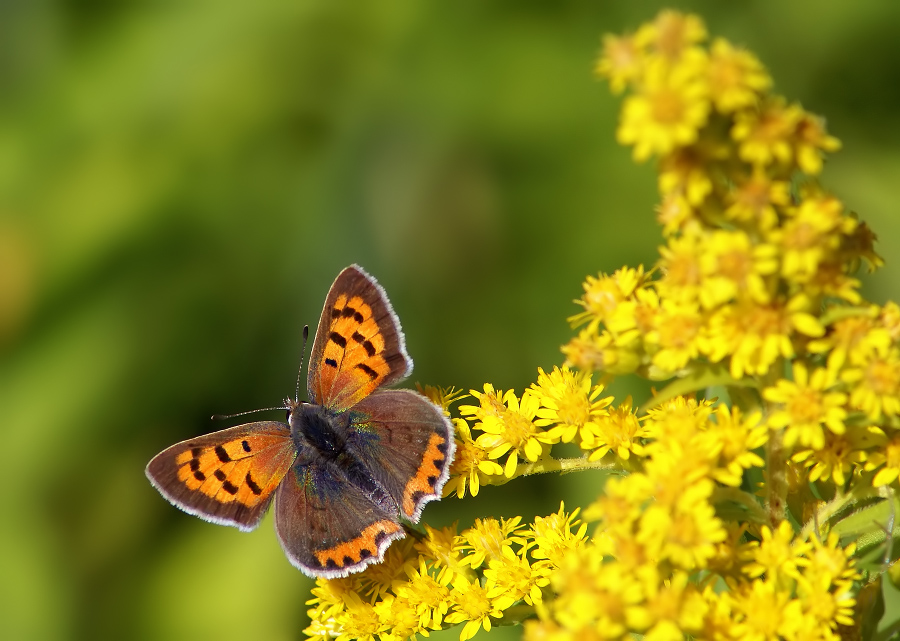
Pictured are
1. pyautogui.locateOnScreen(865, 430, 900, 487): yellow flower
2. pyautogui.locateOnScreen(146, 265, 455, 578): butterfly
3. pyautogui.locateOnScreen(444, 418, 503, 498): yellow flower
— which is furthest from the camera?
pyautogui.locateOnScreen(146, 265, 455, 578): butterfly

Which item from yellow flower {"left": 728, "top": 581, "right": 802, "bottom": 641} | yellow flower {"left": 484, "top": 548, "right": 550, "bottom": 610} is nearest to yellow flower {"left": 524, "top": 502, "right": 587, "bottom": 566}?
yellow flower {"left": 484, "top": 548, "right": 550, "bottom": 610}

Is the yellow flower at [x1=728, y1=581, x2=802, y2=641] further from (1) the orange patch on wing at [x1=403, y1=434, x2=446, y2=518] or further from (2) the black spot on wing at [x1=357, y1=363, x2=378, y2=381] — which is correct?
(2) the black spot on wing at [x1=357, y1=363, x2=378, y2=381]

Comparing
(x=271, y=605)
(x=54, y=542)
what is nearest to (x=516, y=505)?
(x=271, y=605)

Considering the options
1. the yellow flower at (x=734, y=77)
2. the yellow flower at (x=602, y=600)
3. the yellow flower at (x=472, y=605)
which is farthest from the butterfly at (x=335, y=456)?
the yellow flower at (x=734, y=77)

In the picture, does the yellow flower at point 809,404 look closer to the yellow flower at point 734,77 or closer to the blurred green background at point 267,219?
the yellow flower at point 734,77

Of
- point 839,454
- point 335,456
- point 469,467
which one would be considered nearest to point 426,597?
point 469,467

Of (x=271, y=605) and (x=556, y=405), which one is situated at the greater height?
(x=556, y=405)

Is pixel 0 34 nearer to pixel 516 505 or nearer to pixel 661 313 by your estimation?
pixel 516 505
